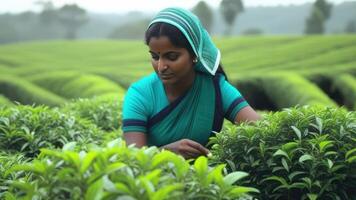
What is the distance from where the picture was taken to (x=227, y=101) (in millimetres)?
3373

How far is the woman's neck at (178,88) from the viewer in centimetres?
331

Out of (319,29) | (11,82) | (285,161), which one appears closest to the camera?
(285,161)

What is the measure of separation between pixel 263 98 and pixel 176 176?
51.5 feet

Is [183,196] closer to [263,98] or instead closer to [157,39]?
[157,39]

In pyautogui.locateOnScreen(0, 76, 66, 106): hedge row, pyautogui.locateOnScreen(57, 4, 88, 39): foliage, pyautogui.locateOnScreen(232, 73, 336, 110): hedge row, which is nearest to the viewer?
pyautogui.locateOnScreen(232, 73, 336, 110): hedge row


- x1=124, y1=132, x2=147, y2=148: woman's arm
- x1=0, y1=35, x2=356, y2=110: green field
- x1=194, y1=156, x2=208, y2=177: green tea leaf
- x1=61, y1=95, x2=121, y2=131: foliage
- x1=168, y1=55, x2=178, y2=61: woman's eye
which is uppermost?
x1=168, y1=55, x2=178, y2=61: woman's eye

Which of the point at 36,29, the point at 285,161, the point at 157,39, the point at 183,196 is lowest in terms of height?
the point at 36,29

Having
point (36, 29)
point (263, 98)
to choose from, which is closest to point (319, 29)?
point (263, 98)

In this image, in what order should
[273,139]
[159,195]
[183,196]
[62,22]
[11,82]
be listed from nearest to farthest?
[159,195] → [183,196] → [273,139] → [11,82] → [62,22]

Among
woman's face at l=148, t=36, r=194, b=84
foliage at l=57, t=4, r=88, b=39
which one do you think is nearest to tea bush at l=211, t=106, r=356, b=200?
woman's face at l=148, t=36, r=194, b=84

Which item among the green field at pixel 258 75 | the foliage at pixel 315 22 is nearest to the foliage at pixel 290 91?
the green field at pixel 258 75

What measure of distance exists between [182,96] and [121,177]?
1.58m

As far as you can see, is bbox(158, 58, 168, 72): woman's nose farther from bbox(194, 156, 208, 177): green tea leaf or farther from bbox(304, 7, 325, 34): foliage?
bbox(304, 7, 325, 34): foliage

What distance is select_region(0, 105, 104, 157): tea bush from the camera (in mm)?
4062
